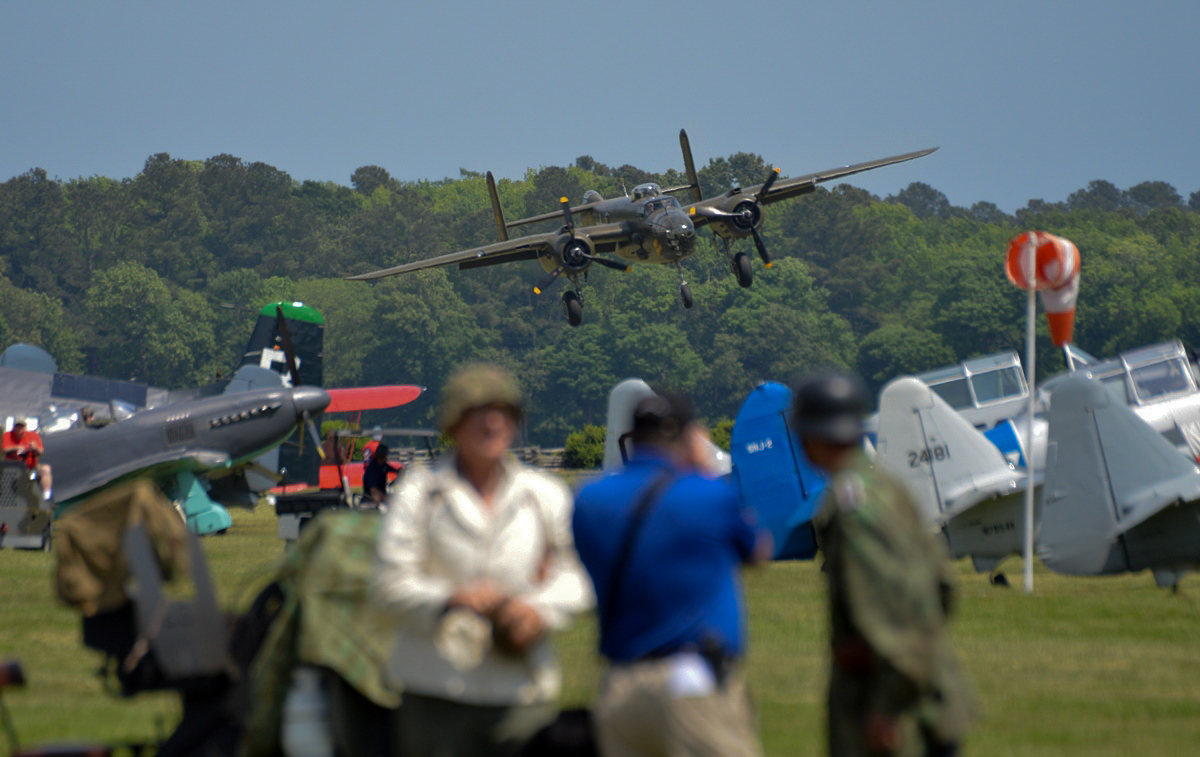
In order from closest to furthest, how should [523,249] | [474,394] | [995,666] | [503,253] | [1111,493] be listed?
[474,394] → [995,666] → [1111,493] → [523,249] → [503,253]

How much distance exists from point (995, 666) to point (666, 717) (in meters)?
5.72

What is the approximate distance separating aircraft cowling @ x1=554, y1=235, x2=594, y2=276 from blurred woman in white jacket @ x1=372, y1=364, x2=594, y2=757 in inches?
1133

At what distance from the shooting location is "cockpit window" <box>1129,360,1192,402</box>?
1642 cm

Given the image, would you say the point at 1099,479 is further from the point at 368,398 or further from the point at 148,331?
the point at 148,331

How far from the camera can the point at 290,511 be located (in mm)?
17234

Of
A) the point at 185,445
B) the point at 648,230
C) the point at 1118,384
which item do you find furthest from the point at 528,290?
the point at 1118,384

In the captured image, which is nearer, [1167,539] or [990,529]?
[1167,539]

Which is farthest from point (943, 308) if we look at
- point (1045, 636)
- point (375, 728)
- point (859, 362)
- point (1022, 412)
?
point (375, 728)

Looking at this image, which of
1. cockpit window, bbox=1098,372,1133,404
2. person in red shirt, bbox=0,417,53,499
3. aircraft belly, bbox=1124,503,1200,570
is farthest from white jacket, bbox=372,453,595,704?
person in red shirt, bbox=0,417,53,499

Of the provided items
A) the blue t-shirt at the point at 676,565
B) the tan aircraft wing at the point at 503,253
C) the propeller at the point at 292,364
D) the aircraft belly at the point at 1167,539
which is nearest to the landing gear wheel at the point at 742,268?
the tan aircraft wing at the point at 503,253

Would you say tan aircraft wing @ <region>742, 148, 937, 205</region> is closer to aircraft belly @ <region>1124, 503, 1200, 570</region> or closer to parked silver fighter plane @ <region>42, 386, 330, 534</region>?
parked silver fighter plane @ <region>42, 386, 330, 534</region>

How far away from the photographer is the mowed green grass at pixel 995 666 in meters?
6.56

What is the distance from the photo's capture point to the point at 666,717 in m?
3.33

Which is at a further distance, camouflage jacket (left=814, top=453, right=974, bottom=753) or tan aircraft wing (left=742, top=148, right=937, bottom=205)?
tan aircraft wing (left=742, top=148, right=937, bottom=205)
